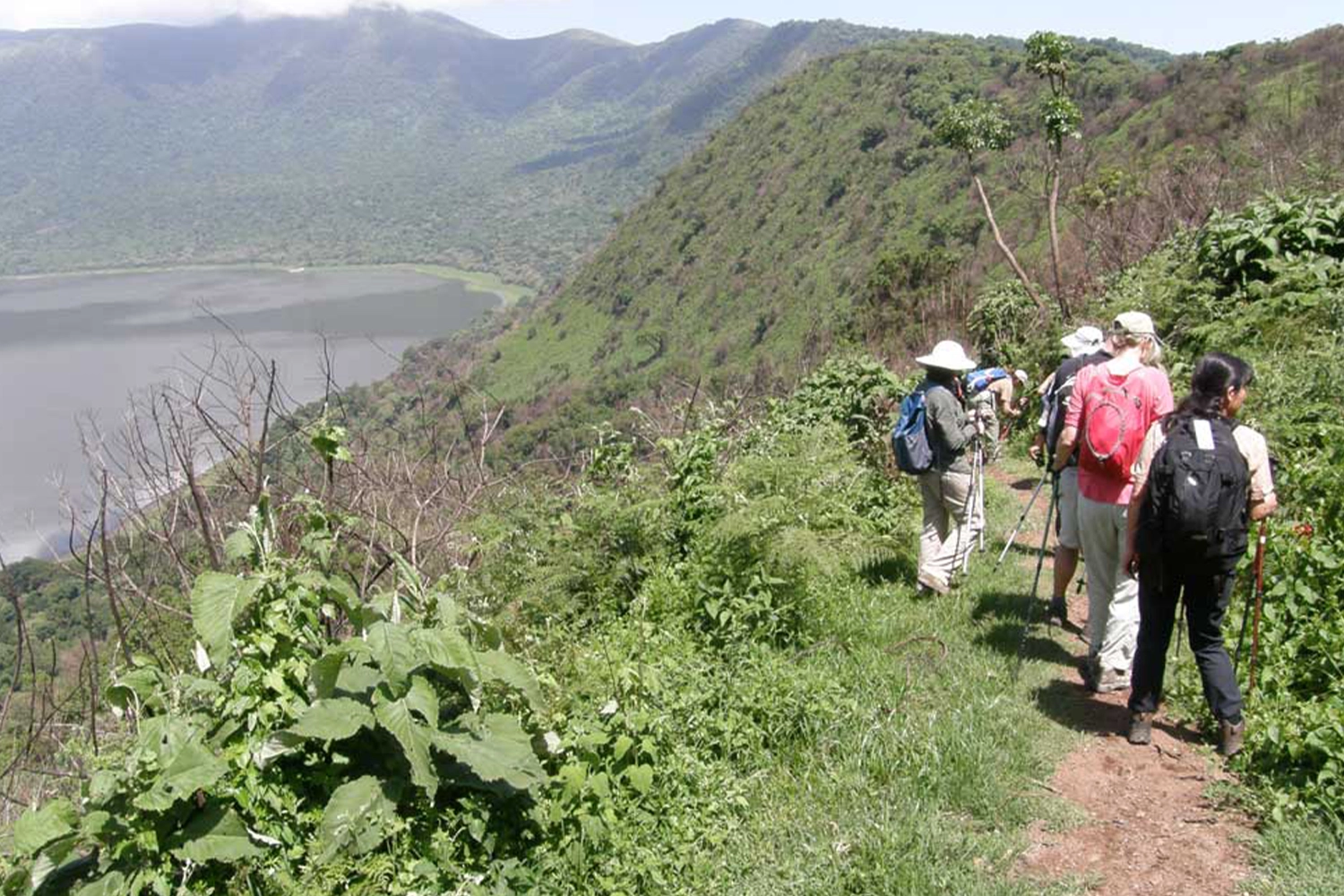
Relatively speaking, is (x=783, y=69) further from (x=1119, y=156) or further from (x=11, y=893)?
(x=11, y=893)

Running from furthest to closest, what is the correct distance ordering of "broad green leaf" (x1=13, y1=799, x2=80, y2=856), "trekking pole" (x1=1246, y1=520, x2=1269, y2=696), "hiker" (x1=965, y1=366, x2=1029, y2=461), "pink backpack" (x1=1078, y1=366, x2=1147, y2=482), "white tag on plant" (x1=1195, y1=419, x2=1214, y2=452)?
"hiker" (x1=965, y1=366, x2=1029, y2=461) → "pink backpack" (x1=1078, y1=366, x2=1147, y2=482) → "trekking pole" (x1=1246, y1=520, x2=1269, y2=696) → "white tag on plant" (x1=1195, y1=419, x2=1214, y2=452) → "broad green leaf" (x1=13, y1=799, x2=80, y2=856)

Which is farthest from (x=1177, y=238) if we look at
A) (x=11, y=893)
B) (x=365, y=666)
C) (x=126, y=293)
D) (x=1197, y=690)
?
(x=126, y=293)

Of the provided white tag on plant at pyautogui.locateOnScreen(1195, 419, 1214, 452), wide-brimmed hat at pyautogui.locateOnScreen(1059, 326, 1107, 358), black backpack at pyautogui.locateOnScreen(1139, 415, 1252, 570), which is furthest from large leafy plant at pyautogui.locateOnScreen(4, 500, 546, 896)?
wide-brimmed hat at pyautogui.locateOnScreen(1059, 326, 1107, 358)

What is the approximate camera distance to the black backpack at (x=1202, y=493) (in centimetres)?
354

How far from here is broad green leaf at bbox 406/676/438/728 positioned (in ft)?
9.89

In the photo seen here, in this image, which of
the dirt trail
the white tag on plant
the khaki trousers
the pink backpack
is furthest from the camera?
the khaki trousers

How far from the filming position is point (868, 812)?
3.43 meters

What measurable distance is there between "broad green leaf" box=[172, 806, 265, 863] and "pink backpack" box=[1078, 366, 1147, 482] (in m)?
3.49

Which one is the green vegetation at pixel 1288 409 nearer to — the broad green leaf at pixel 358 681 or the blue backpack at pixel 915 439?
the blue backpack at pixel 915 439

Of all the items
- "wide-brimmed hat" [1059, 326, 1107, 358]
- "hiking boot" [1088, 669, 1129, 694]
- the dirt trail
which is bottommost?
the dirt trail

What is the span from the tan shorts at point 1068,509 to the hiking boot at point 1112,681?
2.35 feet

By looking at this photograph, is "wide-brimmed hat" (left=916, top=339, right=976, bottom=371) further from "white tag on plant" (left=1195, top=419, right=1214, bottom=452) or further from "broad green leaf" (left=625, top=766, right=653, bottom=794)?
"broad green leaf" (left=625, top=766, right=653, bottom=794)

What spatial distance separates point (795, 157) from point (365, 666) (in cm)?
7870

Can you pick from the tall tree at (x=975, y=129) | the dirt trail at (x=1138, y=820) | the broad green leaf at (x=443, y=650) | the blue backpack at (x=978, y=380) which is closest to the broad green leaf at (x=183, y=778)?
the broad green leaf at (x=443, y=650)
